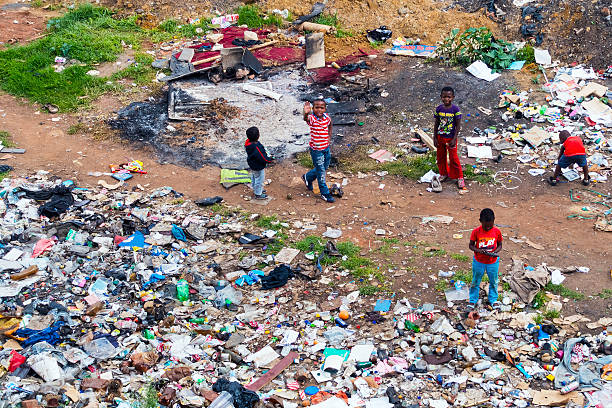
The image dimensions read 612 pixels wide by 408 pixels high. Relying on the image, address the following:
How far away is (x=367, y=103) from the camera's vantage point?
11.2 meters

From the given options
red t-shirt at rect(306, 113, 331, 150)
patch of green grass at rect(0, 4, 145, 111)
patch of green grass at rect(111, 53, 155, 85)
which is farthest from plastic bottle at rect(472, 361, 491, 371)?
patch of green grass at rect(111, 53, 155, 85)

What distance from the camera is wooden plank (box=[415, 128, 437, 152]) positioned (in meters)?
9.62

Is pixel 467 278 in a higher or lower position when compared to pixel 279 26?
lower

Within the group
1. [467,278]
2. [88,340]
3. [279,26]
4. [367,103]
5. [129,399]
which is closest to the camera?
[129,399]

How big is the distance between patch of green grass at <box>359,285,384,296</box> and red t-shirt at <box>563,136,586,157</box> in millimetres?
3645

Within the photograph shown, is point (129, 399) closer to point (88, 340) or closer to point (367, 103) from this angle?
point (88, 340)

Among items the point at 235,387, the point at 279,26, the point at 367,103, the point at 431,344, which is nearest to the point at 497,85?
the point at 367,103

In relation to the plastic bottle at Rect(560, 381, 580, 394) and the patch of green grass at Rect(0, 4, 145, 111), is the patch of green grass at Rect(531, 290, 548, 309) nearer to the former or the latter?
the plastic bottle at Rect(560, 381, 580, 394)

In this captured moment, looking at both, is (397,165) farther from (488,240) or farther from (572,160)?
(488,240)

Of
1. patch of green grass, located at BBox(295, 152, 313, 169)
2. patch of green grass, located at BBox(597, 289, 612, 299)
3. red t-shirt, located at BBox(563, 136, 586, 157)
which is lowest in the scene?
patch of green grass, located at BBox(295, 152, 313, 169)

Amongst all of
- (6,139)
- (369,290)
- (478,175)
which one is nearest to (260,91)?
(6,139)

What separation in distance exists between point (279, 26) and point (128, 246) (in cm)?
859

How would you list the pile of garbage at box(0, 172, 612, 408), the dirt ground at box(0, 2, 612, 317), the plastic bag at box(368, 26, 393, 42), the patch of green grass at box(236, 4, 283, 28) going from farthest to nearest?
the patch of green grass at box(236, 4, 283, 28)
the plastic bag at box(368, 26, 393, 42)
the dirt ground at box(0, 2, 612, 317)
the pile of garbage at box(0, 172, 612, 408)

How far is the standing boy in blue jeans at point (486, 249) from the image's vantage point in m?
5.93
